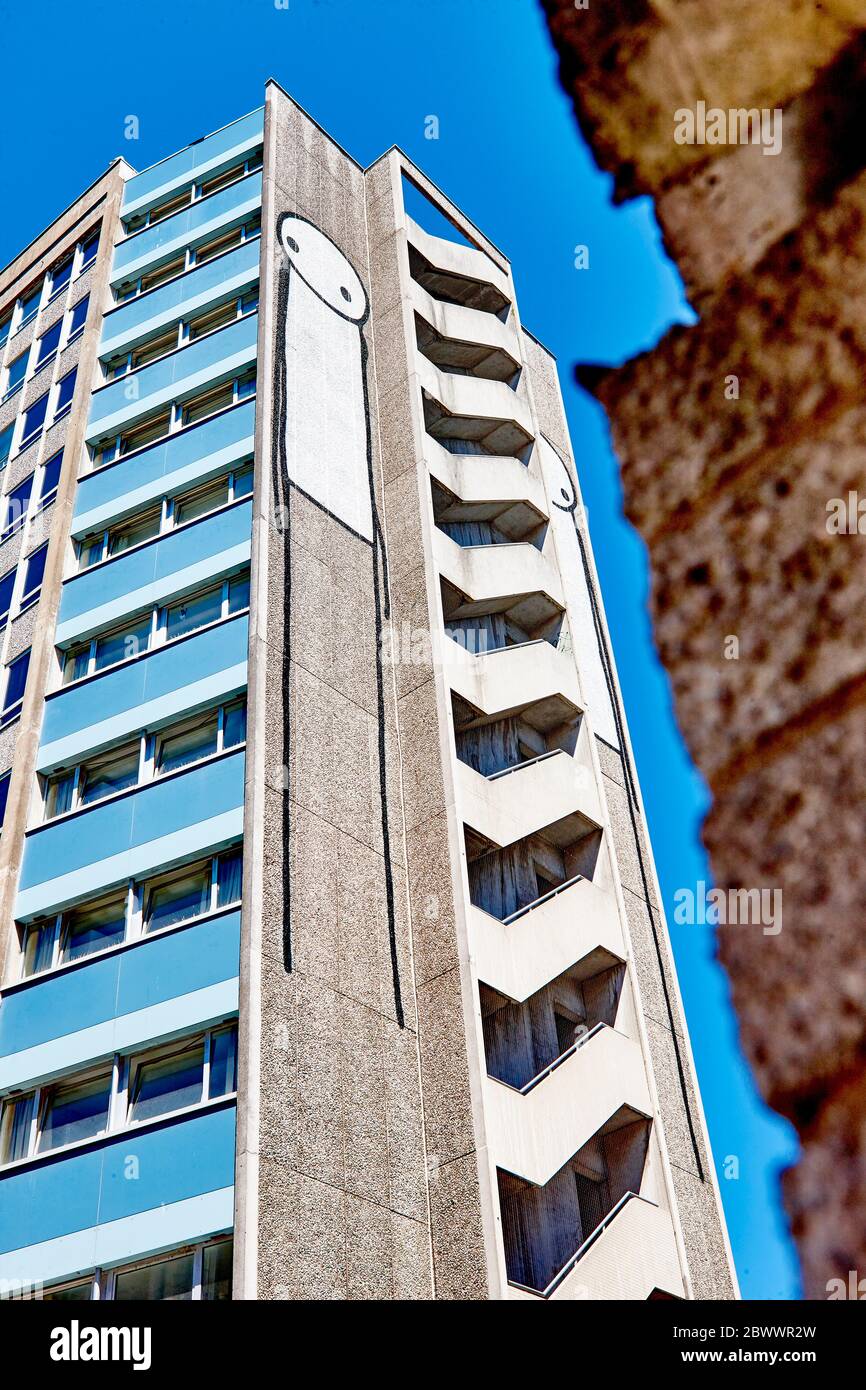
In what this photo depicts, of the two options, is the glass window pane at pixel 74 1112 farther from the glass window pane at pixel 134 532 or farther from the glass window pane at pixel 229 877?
the glass window pane at pixel 134 532

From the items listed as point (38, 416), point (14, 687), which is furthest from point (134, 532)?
point (38, 416)

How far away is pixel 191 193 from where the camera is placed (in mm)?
26828

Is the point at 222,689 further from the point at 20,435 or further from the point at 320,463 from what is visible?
the point at 20,435

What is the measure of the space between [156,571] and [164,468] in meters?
2.37

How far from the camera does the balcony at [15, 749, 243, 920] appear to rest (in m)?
16.4

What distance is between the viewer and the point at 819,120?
1438 millimetres

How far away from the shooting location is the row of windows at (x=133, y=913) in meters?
16.2

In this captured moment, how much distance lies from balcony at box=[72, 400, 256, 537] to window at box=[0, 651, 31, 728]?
2463 millimetres

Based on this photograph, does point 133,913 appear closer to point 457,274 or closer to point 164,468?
point 164,468

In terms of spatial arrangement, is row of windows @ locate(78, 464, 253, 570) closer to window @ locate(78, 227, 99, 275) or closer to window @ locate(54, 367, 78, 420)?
window @ locate(54, 367, 78, 420)

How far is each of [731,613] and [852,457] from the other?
0.65ft

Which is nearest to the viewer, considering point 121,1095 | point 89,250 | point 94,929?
point 121,1095
